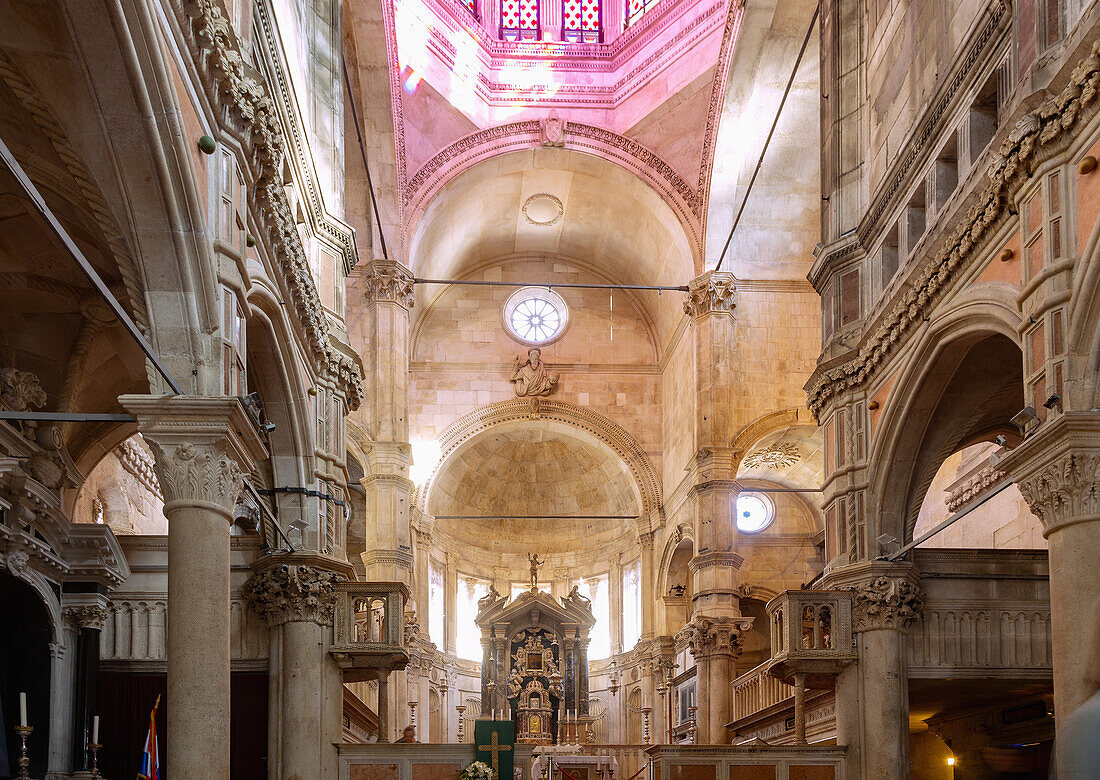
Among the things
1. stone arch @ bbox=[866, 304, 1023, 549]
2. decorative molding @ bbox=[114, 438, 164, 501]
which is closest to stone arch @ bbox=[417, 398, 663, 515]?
decorative molding @ bbox=[114, 438, 164, 501]

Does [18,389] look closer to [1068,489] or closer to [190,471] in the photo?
[190,471]

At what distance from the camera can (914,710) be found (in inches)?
791

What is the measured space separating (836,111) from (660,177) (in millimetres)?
11208

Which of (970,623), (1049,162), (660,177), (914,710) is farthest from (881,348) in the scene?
(660,177)

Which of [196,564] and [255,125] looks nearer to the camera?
[196,564]

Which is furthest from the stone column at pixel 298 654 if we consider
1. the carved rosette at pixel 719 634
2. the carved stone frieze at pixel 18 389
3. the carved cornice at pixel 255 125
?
the carved rosette at pixel 719 634

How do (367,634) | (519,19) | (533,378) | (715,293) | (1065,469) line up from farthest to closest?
1. (533,378)
2. (519,19)
3. (715,293)
4. (367,634)
5. (1065,469)

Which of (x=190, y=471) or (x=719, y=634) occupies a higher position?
(x=190, y=471)

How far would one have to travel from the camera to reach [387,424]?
27469mm

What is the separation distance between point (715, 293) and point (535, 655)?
490 inches

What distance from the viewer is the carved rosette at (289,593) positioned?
52.6 ft

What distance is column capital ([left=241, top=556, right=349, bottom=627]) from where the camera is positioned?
631 inches

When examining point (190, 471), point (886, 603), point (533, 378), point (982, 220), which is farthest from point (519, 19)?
point (190, 471)

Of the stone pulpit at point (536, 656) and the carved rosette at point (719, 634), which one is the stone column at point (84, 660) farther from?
the stone pulpit at point (536, 656)
